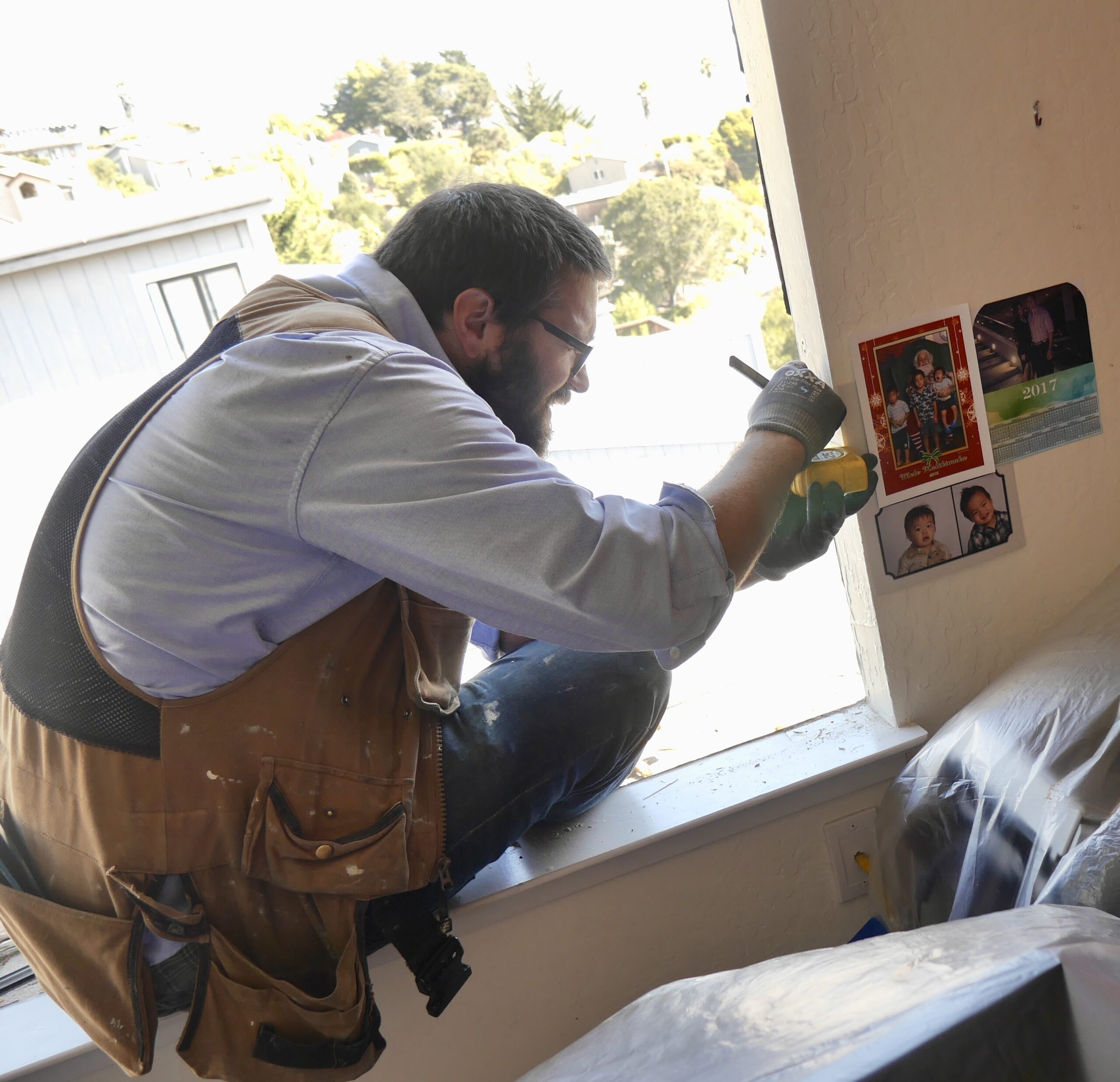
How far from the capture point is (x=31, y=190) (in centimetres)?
114

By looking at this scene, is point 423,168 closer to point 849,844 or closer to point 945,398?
point 945,398

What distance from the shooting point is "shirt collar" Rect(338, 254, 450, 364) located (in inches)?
41.1

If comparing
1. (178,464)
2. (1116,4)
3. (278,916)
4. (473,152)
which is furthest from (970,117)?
(278,916)

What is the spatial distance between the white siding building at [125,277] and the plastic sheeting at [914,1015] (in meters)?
1.01

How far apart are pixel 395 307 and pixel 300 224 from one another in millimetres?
341

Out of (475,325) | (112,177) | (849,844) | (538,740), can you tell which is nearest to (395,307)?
(475,325)

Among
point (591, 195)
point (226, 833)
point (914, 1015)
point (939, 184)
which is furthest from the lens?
point (591, 195)

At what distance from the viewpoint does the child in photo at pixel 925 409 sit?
1.18 metres

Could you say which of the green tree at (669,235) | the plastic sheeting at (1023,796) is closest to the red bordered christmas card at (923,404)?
the plastic sheeting at (1023,796)

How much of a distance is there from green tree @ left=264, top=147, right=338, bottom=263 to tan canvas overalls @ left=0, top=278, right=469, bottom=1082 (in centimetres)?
33

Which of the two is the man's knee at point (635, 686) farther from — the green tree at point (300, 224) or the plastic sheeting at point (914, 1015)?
the green tree at point (300, 224)

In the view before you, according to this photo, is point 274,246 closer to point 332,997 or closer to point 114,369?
point 114,369

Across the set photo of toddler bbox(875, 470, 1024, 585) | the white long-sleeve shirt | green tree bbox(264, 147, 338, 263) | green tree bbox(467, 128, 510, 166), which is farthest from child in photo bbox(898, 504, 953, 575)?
green tree bbox(264, 147, 338, 263)

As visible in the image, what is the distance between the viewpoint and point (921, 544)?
124 centimetres
